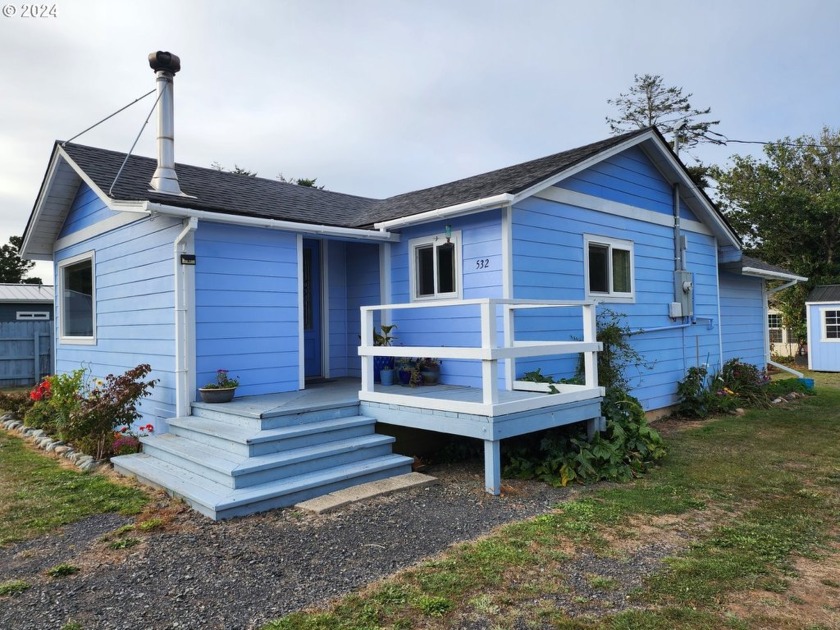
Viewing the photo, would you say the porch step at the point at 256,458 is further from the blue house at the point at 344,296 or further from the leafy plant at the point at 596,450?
the leafy plant at the point at 596,450

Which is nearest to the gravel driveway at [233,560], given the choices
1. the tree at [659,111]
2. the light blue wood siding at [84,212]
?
the light blue wood siding at [84,212]

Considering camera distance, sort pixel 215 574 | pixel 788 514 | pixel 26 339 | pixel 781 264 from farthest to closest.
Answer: pixel 781 264
pixel 26 339
pixel 788 514
pixel 215 574

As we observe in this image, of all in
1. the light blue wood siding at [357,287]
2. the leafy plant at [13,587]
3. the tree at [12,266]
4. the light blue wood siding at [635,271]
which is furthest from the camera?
the tree at [12,266]

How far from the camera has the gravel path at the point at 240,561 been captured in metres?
3.01

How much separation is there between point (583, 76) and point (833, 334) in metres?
10.7

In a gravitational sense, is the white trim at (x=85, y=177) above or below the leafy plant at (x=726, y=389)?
above

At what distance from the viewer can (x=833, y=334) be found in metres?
16.8

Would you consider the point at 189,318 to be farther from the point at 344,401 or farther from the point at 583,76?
the point at 583,76

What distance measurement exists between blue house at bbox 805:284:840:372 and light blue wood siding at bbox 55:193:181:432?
17.9 m

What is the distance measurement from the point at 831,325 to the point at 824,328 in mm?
192

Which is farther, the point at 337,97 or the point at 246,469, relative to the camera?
the point at 337,97

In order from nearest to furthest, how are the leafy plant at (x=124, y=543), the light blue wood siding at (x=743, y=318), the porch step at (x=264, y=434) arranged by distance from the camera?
the leafy plant at (x=124, y=543), the porch step at (x=264, y=434), the light blue wood siding at (x=743, y=318)

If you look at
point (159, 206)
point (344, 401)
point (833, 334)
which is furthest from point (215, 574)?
point (833, 334)

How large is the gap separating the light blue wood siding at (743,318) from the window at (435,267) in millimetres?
6990
